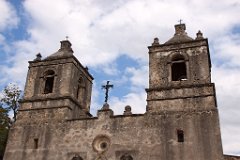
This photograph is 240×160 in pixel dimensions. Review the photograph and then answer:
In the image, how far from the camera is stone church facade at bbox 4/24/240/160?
1622 centimetres

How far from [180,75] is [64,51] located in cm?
736

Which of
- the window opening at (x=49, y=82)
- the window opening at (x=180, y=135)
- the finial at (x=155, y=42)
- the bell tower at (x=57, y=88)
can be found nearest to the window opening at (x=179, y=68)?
→ the finial at (x=155, y=42)

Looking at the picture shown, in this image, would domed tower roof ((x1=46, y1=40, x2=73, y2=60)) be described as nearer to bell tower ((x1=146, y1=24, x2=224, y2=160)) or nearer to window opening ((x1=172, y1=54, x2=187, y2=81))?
bell tower ((x1=146, y1=24, x2=224, y2=160))

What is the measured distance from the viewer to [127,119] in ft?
57.7

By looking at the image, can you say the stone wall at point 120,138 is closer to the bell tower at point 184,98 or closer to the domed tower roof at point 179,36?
the bell tower at point 184,98

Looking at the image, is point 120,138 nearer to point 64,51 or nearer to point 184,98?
point 184,98

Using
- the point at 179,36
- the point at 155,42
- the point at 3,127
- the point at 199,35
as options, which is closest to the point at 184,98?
the point at 199,35

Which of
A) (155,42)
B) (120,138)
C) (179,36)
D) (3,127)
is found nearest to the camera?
(120,138)

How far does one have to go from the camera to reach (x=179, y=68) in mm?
20047

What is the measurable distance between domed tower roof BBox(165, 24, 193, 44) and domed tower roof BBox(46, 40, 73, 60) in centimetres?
608

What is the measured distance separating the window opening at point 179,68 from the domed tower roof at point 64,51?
6150 millimetres

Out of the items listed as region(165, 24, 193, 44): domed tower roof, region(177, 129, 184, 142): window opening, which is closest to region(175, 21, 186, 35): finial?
region(165, 24, 193, 44): domed tower roof

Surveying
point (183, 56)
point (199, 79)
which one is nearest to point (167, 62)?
point (183, 56)

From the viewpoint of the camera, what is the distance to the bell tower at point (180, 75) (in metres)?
17.1
